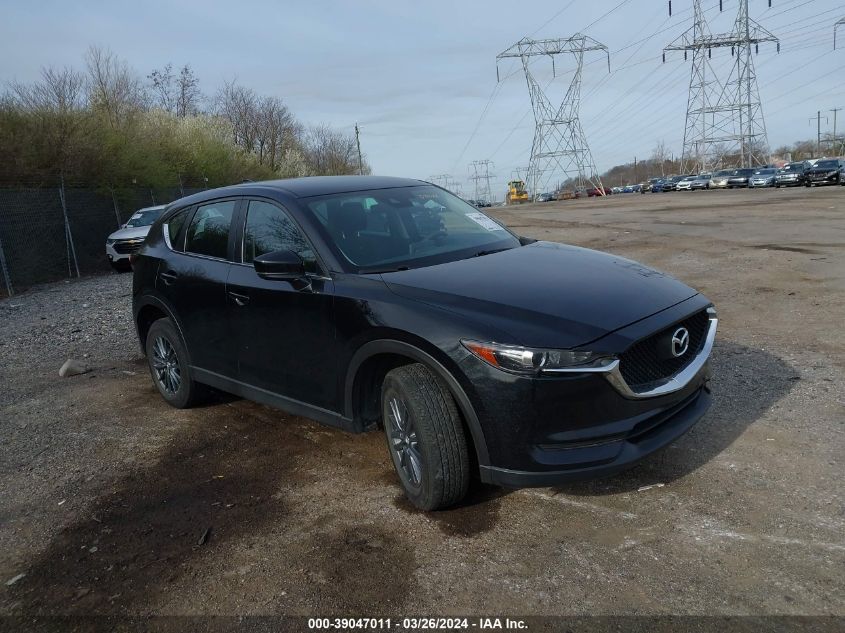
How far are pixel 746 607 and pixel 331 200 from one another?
3.15m

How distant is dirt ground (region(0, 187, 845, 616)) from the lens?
284cm

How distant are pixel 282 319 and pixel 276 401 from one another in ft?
1.87

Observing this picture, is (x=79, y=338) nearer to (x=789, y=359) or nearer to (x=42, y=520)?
(x=42, y=520)

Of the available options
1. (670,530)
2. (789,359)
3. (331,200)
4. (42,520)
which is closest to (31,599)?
(42,520)

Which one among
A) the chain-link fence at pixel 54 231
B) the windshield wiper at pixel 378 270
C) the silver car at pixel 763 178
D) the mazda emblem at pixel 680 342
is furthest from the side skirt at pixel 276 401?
the silver car at pixel 763 178

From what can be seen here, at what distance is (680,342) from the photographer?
3.43 metres

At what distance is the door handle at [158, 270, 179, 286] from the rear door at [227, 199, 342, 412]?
0.83m

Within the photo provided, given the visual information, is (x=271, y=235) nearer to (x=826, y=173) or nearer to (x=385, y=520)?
(x=385, y=520)

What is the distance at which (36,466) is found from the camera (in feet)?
15.1

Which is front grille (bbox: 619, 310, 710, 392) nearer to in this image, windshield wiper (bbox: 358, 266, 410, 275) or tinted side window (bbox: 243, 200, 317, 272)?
windshield wiper (bbox: 358, 266, 410, 275)

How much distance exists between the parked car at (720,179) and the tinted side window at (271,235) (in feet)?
186

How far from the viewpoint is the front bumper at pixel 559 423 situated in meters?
2.98

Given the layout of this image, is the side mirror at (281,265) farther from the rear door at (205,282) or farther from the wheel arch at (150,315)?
the wheel arch at (150,315)

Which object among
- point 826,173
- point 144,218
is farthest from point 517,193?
point 144,218
